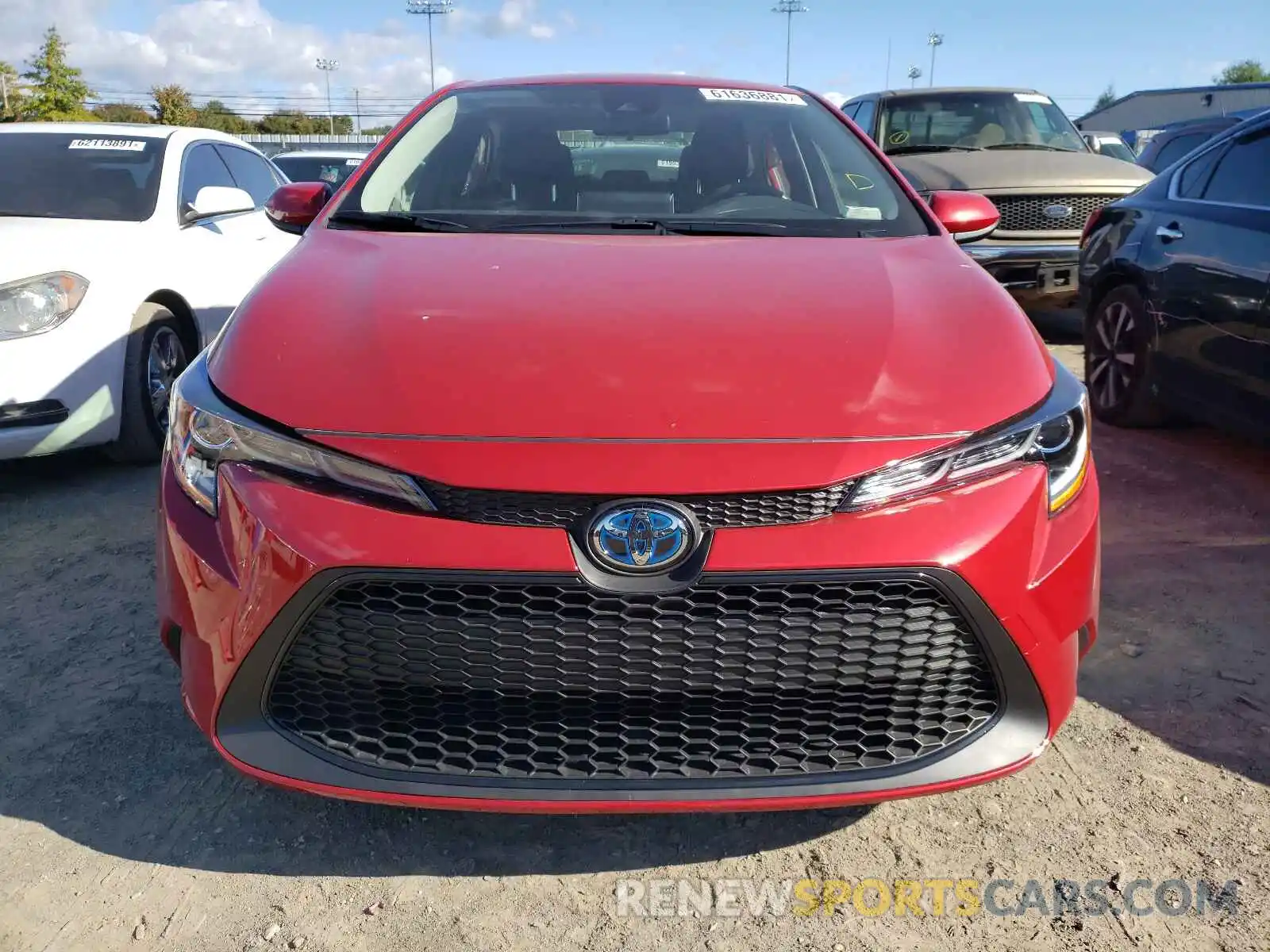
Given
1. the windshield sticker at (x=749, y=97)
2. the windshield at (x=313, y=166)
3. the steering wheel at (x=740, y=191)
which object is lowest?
the windshield at (x=313, y=166)

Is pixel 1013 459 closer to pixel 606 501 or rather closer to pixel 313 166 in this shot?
pixel 606 501

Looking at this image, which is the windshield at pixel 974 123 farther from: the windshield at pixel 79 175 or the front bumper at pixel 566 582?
the front bumper at pixel 566 582

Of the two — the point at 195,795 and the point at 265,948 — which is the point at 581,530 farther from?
the point at 195,795

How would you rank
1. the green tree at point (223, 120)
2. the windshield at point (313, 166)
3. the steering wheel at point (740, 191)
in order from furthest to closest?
1. the green tree at point (223, 120)
2. the windshield at point (313, 166)
3. the steering wheel at point (740, 191)

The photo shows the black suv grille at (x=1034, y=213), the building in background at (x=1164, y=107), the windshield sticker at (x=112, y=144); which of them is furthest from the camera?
the building in background at (x=1164, y=107)

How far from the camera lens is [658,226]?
2707 millimetres

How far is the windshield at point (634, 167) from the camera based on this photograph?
109 inches

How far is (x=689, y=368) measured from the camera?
1891 millimetres

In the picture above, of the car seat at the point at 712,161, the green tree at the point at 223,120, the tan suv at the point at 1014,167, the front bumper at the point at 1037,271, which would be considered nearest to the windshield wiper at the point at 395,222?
the car seat at the point at 712,161

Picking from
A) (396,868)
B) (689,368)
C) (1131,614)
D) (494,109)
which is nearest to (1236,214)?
(1131,614)

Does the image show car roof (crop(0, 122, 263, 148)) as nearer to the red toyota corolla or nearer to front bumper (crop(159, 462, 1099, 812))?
the red toyota corolla

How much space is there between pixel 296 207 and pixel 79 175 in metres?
2.36

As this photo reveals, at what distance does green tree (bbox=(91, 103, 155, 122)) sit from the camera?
47469 millimetres

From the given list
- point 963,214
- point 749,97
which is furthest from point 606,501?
point 749,97
